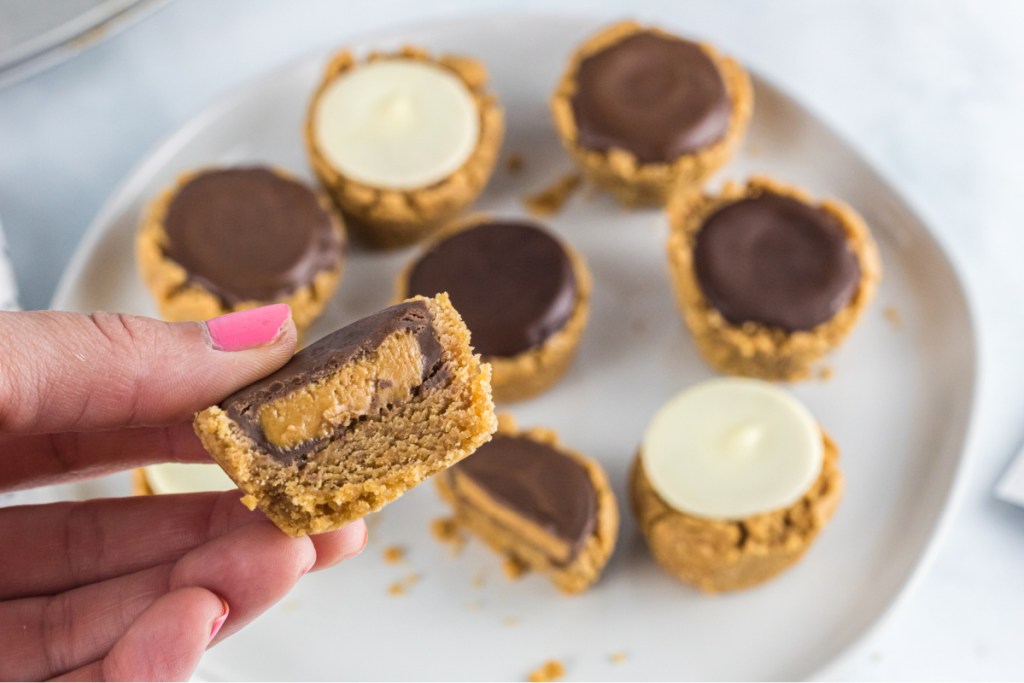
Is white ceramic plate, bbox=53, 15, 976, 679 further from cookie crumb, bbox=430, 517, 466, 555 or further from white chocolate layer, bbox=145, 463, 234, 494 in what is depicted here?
white chocolate layer, bbox=145, 463, 234, 494

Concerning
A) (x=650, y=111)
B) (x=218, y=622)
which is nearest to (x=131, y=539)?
(x=218, y=622)

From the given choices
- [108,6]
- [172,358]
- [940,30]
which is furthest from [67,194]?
[940,30]

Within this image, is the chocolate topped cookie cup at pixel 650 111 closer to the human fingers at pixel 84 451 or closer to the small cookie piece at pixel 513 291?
the small cookie piece at pixel 513 291

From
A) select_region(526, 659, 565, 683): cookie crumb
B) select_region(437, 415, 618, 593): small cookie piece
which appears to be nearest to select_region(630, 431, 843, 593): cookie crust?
select_region(437, 415, 618, 593): small cookie piece

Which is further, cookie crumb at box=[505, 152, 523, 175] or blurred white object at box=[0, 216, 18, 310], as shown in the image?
cookie crumb at box=[505, 152, 523, 175]

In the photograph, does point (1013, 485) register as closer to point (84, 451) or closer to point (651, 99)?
point (651, 99)

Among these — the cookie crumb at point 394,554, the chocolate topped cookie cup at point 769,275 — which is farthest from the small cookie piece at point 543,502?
the chocolate topped cookie cup at point 769,275
